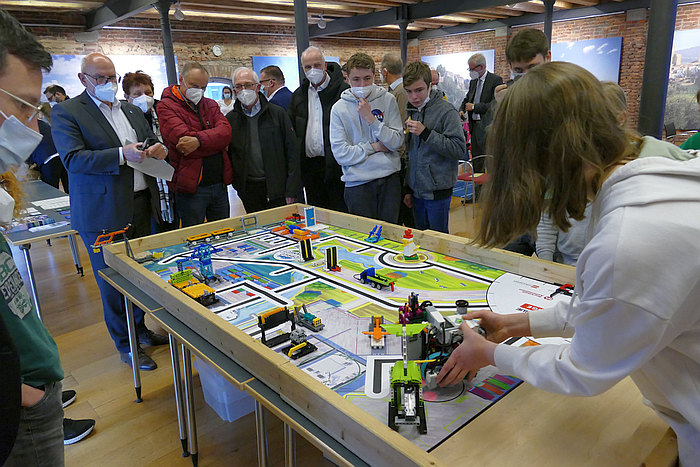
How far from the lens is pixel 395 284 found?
65.8 inches

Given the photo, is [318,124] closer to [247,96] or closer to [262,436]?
[247,96]

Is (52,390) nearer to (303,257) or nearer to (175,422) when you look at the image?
(303,257)

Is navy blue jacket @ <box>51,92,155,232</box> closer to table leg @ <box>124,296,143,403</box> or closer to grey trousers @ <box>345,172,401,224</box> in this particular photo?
table leg @ <box>124,296,143,403</box>

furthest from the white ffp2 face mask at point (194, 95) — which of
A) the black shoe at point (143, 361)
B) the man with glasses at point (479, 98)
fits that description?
the man with glasses at point (479, 98)

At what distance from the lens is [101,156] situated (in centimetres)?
228

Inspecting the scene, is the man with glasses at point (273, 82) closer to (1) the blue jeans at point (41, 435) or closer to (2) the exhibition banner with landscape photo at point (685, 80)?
(1) the blue jeans at point (41, 435)

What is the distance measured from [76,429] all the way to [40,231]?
50.3 inches

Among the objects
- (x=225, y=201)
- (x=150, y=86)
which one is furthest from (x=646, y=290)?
(x=150, y=86)

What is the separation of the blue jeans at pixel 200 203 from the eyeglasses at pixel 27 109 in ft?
6.52

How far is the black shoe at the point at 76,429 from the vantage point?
1.97 meters

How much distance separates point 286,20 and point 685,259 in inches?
404

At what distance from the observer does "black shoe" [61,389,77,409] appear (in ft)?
7.27

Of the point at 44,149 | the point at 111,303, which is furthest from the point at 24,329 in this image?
the point at 44,149

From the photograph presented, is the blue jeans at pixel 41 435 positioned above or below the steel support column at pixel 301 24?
below
